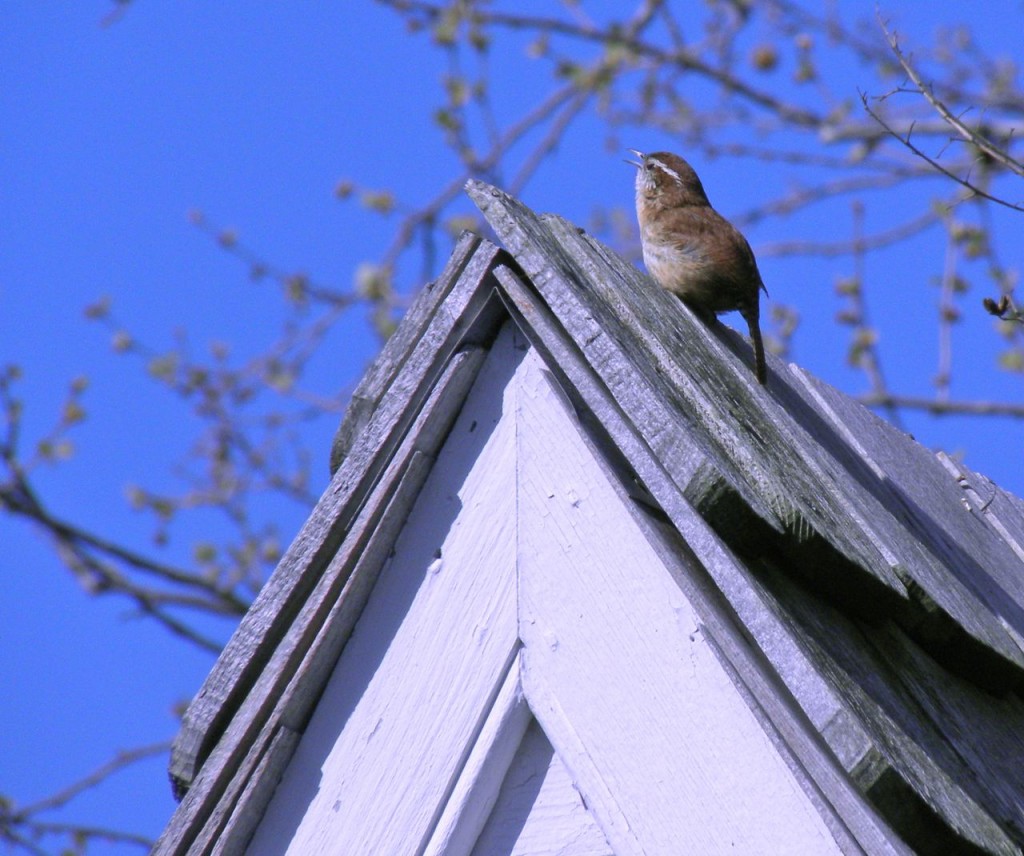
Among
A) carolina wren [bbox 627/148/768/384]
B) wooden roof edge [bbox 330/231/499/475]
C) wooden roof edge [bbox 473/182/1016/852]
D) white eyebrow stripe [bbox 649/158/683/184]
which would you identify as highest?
white eyebrow stripe [bbox 649/158/683/184]

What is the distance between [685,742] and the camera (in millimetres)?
1384

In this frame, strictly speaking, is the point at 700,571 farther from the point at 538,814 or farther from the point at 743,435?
the point at 538,814

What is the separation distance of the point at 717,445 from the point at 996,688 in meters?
0.64

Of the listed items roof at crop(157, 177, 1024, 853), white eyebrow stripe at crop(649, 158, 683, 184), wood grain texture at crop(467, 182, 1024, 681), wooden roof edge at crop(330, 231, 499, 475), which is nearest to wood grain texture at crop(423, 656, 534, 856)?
roof at crop(157, 177, 1024, 853)

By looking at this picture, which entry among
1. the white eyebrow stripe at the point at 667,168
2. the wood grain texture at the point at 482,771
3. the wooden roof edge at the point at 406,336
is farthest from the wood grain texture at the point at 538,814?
the white eyebrow stripe at the point at 667,168

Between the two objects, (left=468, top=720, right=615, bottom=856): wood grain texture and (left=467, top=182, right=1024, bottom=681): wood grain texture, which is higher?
(left=467, top=182, right=1024, bottom=681): wood grain texture

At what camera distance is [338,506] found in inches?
65.2

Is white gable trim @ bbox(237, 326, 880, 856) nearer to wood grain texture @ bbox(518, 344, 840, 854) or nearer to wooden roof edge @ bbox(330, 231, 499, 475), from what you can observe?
wood grain texture @ bbox(518, 344, 840, 854)

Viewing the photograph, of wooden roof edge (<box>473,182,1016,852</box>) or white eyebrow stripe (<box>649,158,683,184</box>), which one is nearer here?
wooden roof edge (<box>473,182,1016,852</box>)

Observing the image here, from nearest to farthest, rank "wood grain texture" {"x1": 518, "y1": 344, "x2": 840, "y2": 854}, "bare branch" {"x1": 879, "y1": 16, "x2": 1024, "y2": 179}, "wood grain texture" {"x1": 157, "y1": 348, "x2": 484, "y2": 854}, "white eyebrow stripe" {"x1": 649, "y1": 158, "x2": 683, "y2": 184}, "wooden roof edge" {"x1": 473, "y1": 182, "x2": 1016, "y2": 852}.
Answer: "wooden roof edge" {"x1": 473, "y1": 182, "x2": 1016, "y2": 852}
"wood grain texture" {"x1": 518, "y1": 344, "x2": 840, "y2": 854}
"wood grain texture" {"x1": 157, "y1": 348, "x2": 484, "y2": 854}
"bare branch" {"x1": 879, "y1": 16, "x2": 1024, "y2": 179}
"white eyebrow stripe" {"x1": 649, "y1": 158, "x2": 683, "y2": 184}

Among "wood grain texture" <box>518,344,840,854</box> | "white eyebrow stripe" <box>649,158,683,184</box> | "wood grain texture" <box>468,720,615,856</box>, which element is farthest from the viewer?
"white eyebrow stripe" <box>649,158,683,184</box>

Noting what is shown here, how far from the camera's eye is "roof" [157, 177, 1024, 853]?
1.30 metres

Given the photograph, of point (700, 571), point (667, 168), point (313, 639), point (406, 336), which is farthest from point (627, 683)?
point (667, 168)

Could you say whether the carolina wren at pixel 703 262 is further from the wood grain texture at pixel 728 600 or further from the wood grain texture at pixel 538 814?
the wood grain texture at pixel 538 814
